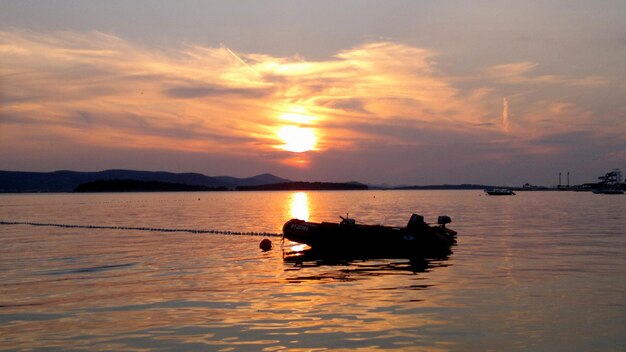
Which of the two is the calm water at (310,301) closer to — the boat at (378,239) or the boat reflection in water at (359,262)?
the boat reflection in water at (359,262)

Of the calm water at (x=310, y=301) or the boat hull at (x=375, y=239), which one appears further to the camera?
the boat hull at (x=375, y=239)

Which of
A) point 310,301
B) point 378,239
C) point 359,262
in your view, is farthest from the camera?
point 378,239

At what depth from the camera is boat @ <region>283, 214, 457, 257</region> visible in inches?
1372

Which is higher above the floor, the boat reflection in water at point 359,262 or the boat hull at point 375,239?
the boat hull at point 375,239

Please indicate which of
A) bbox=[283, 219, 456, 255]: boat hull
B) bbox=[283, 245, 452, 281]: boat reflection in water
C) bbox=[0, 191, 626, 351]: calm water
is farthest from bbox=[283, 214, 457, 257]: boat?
bbox=[0, 191, 626, 351]: calm water

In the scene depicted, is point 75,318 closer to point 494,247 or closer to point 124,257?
point 124,257

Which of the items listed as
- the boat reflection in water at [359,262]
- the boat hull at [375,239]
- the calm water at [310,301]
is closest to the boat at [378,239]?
the boat hull at [375,239]

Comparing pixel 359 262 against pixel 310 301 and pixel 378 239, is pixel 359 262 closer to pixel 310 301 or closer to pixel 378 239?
pixel 378 239

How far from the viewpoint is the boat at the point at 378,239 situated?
34844 mm

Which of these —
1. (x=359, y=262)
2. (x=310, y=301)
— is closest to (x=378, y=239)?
(x=359, y=262)

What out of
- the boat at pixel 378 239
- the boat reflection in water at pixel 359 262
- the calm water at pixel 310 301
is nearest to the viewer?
the calm water at pixel 310 301

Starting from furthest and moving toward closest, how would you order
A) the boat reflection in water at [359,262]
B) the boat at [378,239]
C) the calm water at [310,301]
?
the boat at [378,239] → the boat reflection in water at [359,262] → the calm water at [310,301]

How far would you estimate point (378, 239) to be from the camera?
35.4 metres

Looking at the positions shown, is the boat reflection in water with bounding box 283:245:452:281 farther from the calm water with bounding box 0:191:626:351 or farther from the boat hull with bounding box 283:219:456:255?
the boat hull with bounding box 283:219:456:255
